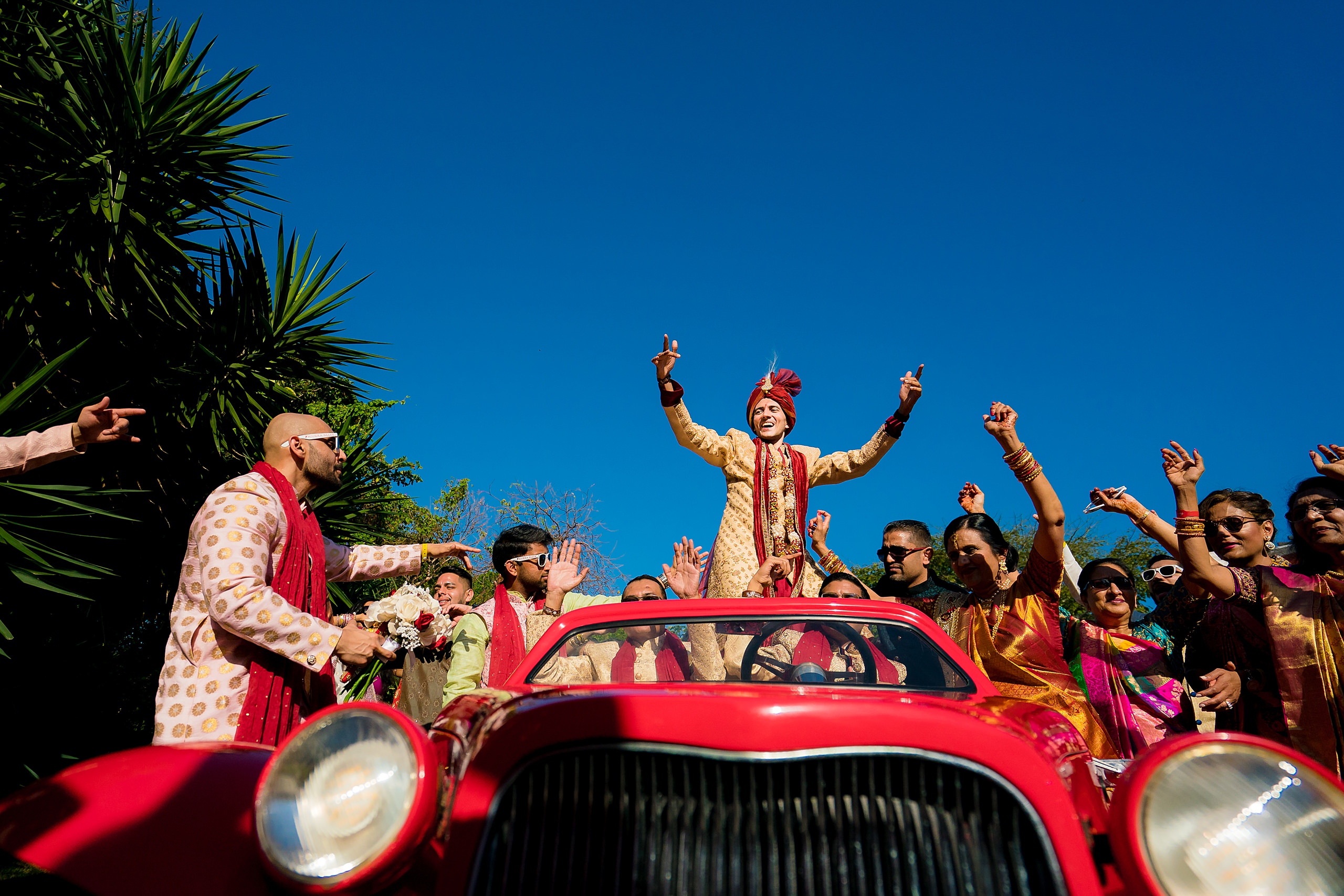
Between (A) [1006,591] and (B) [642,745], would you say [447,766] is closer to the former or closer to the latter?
(B) [642,745]

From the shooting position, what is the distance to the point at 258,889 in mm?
1586

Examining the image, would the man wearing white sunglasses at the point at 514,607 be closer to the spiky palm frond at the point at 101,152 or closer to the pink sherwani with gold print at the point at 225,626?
the pink sherwani with gold print at the point at 225,626

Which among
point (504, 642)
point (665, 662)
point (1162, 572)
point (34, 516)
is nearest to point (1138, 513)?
point (1162, 572)

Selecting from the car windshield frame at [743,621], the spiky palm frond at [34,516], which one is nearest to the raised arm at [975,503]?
the car windshield frame at [743,621]

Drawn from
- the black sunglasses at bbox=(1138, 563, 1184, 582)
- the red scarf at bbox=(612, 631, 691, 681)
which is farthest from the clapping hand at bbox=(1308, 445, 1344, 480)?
the red scarf at bbox=(612, 631, 691, 681)

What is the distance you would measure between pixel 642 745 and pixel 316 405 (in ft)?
28.5

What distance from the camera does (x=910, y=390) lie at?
513 cm

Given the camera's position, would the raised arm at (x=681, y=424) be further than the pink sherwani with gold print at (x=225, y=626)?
Yes

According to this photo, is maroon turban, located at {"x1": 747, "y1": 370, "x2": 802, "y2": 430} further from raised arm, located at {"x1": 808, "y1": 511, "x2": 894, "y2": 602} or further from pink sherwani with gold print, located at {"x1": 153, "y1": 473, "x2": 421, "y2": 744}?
pink sherwani with gold print, located at {"x1": 153, "y1": 473, "x2": 421, "y2": 744}

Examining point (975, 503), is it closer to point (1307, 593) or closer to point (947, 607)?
point (947, 607)

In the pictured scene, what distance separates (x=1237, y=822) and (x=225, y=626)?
2.87 metres

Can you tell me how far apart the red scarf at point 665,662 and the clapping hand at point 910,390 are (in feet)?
9.99

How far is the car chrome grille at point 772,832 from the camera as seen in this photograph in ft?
4.82

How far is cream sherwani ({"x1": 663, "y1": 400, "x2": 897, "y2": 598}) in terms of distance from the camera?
198 inches
